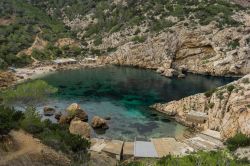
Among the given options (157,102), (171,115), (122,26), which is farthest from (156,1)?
(171,115)

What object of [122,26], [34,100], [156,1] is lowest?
[34,100]

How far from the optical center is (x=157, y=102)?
88.8 metres

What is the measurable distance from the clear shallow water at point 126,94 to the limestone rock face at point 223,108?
12.2ft

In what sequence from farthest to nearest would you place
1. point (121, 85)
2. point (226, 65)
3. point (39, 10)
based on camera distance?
1. point (39, 10)
2. point (226, 65)
3. point (121, 85)

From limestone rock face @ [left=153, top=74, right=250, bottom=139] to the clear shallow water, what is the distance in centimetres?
373

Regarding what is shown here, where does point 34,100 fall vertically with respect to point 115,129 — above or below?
above

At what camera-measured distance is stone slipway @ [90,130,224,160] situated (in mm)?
57375

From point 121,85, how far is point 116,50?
116 ft

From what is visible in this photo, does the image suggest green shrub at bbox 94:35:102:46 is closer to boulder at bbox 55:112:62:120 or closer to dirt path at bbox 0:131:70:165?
boulder at bbox 55:112:62:120

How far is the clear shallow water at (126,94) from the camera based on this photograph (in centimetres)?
7194

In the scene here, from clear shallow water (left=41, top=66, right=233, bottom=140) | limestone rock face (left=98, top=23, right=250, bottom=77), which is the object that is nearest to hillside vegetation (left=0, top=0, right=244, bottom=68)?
limestone rock face (left=98, top=23, right=250, bottom=77)

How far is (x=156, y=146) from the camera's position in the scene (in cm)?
6041

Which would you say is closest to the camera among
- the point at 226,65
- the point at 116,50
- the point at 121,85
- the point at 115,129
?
the point at 115,129

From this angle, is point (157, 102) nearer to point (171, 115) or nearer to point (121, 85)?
point (171, 115)
